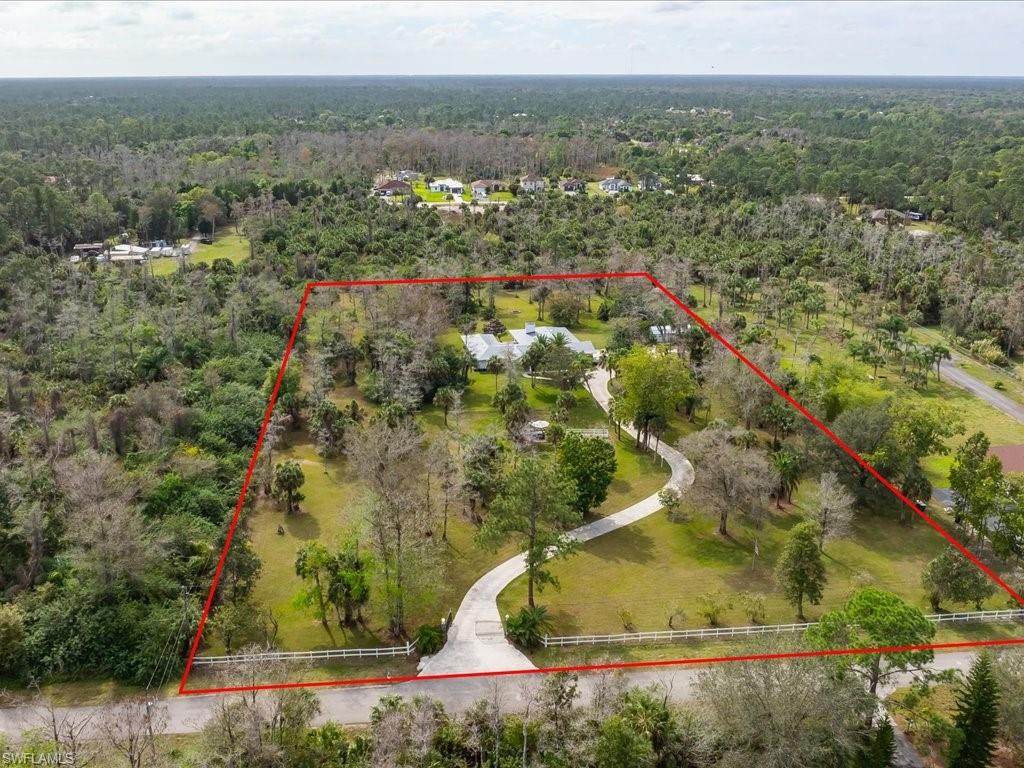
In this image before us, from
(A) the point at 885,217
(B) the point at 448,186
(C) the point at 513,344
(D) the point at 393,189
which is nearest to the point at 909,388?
(C) the point at 513,344

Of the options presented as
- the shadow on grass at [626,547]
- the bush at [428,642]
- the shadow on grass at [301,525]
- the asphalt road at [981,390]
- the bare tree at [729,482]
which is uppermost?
the bare tree at [729,482]

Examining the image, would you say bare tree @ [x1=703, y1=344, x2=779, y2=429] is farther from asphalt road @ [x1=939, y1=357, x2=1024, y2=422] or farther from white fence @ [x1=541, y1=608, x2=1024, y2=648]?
white fence @ [x1=541, y1=608, x2=1024, y2=648]

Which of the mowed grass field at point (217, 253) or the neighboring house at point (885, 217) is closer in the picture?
the mowed grass field at point (217, 253)

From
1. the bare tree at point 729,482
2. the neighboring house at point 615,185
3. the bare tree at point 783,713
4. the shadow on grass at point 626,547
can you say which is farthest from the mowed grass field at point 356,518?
the neighboring house at point 615,185

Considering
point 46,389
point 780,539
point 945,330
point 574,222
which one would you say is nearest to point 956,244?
point 945,330

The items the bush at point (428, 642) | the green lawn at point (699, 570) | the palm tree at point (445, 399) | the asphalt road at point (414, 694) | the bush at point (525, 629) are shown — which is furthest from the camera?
the palm tree at point (445, 399)

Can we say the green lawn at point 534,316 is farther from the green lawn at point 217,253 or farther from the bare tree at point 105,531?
the bare tree at point 105,531

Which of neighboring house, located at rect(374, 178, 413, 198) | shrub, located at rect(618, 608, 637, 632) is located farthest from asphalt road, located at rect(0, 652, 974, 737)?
neighboring house, located at rect(374, 178, 413, 198)

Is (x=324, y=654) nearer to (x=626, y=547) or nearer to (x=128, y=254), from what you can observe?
(x=626, y=547)
